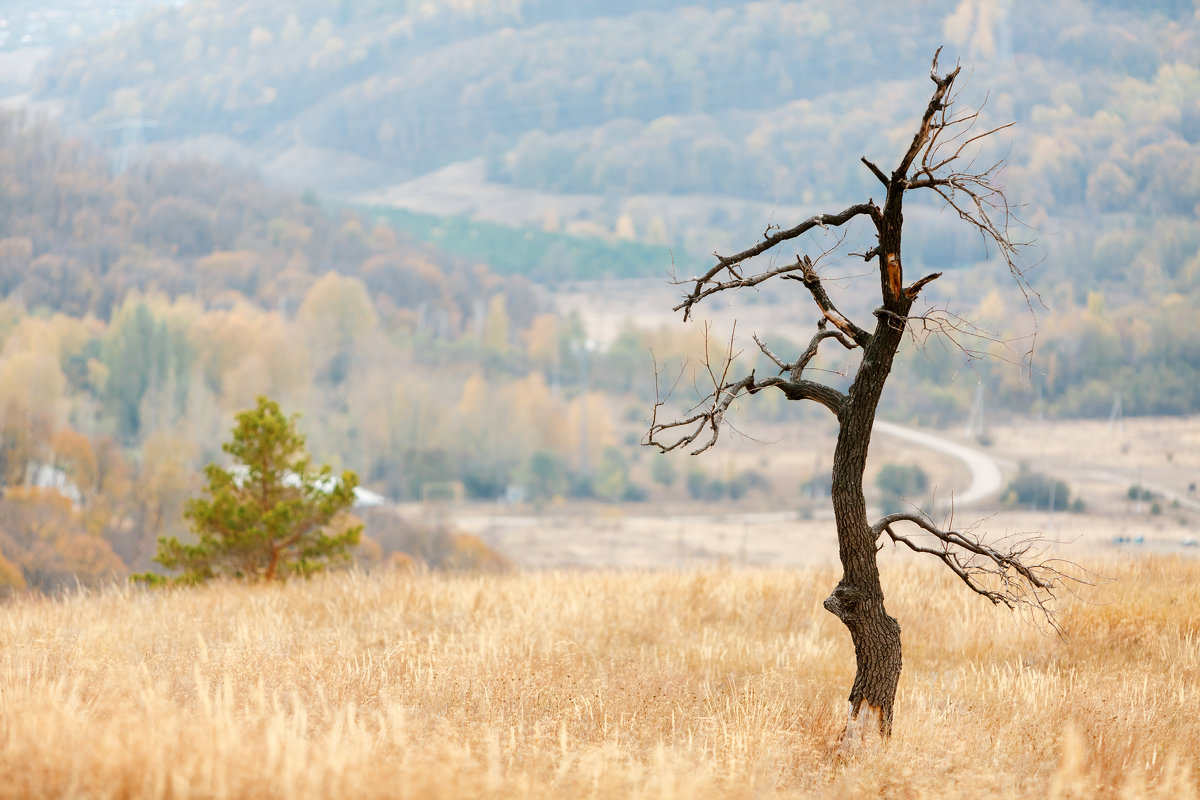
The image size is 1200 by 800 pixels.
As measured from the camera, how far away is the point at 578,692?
7.00m

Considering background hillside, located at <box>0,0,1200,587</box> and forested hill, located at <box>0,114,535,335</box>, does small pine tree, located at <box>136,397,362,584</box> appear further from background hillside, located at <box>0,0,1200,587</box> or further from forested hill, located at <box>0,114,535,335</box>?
forested hill, located at <box>0,114,535,335</box>

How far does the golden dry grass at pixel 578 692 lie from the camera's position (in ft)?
14.7

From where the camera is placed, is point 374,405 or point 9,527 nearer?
point 9,527

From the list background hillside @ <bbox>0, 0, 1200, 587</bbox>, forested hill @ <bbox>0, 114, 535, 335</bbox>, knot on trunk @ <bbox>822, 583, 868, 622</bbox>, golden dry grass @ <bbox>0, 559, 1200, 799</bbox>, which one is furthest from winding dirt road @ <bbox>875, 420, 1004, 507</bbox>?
knot on trunk @ <bbox>822, 583, 868, 622</bbox>

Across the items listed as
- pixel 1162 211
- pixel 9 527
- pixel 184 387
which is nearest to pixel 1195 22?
pixel 1162 211

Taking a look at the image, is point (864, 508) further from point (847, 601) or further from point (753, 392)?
point (753, 392)

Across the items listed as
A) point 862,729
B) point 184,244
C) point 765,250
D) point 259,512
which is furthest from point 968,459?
point 765,250

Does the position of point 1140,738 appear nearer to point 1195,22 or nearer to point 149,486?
point 149,486

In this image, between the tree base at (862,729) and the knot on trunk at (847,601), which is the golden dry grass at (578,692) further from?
the knot on trunk at (847,601)

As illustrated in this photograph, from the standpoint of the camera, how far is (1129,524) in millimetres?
110250

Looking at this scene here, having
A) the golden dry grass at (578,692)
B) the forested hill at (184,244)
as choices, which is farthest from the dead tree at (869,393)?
the forested hill at (184,244)

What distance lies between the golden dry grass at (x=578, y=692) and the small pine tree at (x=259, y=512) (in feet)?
3.18

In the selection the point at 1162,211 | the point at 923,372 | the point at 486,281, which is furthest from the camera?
the point at 486,281

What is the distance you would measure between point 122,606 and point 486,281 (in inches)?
6497
